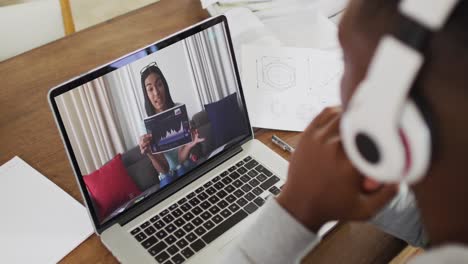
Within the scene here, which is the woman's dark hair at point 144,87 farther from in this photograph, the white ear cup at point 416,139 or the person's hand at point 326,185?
the white ear cup at point 416,139

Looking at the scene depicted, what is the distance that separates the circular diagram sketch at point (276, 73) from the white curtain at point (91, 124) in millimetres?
331

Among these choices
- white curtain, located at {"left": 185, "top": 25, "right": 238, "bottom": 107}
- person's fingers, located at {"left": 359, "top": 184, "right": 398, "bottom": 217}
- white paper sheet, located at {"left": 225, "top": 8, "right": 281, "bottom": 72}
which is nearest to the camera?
person's fingers, located at {"left": 359, "top": 184, "right": 398, "bottom": 217}

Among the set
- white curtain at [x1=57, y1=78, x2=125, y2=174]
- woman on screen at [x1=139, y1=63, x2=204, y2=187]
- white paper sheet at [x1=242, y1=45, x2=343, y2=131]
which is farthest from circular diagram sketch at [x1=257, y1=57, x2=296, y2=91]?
white curtain at [x1=57, y1=78, x2=125, y2=174]

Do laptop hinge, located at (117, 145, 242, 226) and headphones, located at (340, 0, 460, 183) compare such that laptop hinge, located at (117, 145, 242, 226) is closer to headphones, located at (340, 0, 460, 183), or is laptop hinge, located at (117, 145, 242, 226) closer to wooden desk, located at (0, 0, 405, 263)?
wooden desk, located at (0, 0, 405, 263)

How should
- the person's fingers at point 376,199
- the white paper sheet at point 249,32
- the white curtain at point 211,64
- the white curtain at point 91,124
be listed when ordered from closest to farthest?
the person's fingers at point 376,199
the white curtain at point 91,124
the white curtain at point 211,64
the white paper sheet at point 249,32

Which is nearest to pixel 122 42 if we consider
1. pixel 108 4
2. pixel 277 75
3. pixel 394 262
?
pixel 277 75

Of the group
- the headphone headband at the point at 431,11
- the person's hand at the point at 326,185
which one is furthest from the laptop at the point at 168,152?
the headphone headband at the point at 431,11

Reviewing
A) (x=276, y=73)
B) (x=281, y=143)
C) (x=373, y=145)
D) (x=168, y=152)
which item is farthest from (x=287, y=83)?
(x=373, y=145)

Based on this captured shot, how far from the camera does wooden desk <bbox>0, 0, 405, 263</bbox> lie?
2.80 feet

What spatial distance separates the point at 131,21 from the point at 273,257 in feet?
2.62

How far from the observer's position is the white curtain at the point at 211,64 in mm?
902

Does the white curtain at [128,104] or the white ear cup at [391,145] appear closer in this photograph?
the white ear cup at [391,145]

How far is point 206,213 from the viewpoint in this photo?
87cm

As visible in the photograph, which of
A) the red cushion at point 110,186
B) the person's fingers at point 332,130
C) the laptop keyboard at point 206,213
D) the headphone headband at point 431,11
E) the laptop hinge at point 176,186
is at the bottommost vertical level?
the laptop keyboard at point 206,213
